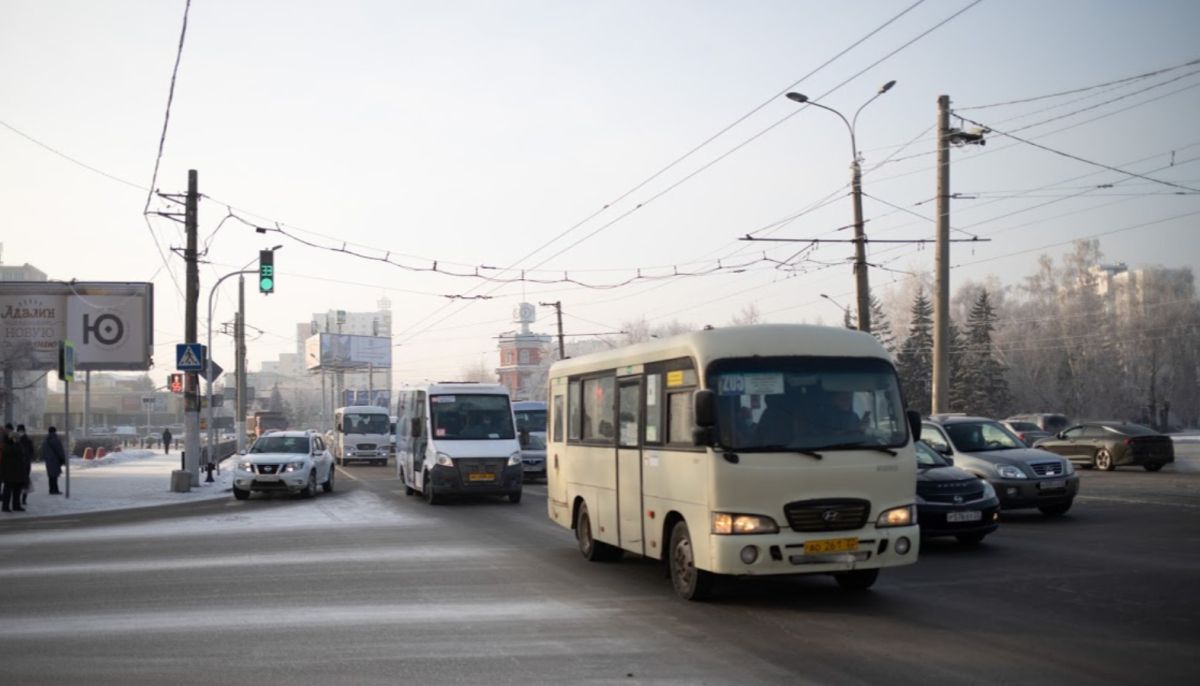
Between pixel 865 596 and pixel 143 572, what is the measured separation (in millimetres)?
8685

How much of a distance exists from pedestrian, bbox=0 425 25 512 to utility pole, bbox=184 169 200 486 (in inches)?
261

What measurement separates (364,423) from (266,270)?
76.0 ft

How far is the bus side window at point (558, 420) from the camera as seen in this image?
1594cm

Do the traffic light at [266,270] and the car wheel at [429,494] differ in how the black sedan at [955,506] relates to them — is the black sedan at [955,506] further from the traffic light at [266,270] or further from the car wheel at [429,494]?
the traffic light at [266,270]

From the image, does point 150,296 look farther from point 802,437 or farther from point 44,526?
point 802,437

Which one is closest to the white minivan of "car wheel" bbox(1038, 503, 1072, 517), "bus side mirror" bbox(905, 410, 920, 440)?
"car wheel" bbox(1038, 503, 1072, 517)

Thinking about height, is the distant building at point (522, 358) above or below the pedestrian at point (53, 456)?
above

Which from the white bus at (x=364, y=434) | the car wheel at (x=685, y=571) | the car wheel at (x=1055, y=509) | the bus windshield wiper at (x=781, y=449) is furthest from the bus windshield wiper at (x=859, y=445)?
the white bus at (x=364, y=434)

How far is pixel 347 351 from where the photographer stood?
116 m

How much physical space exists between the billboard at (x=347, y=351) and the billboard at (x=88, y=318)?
212 feet

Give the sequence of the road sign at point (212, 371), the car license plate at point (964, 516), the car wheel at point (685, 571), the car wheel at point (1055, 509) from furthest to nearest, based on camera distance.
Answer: the road sign at point (212, 371)
the car wheel at point (1055, 509)
the car license plate at point (964, 516)
the car wheel at point (685, 571)

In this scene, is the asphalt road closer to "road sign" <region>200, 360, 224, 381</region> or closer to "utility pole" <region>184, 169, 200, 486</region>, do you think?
"utility pole" <region>184, 169, 200, 486</region>

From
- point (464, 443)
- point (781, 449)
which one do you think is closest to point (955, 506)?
point (781, 449)

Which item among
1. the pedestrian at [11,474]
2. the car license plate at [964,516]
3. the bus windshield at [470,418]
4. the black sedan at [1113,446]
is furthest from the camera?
the black sedan at [1113,446]
